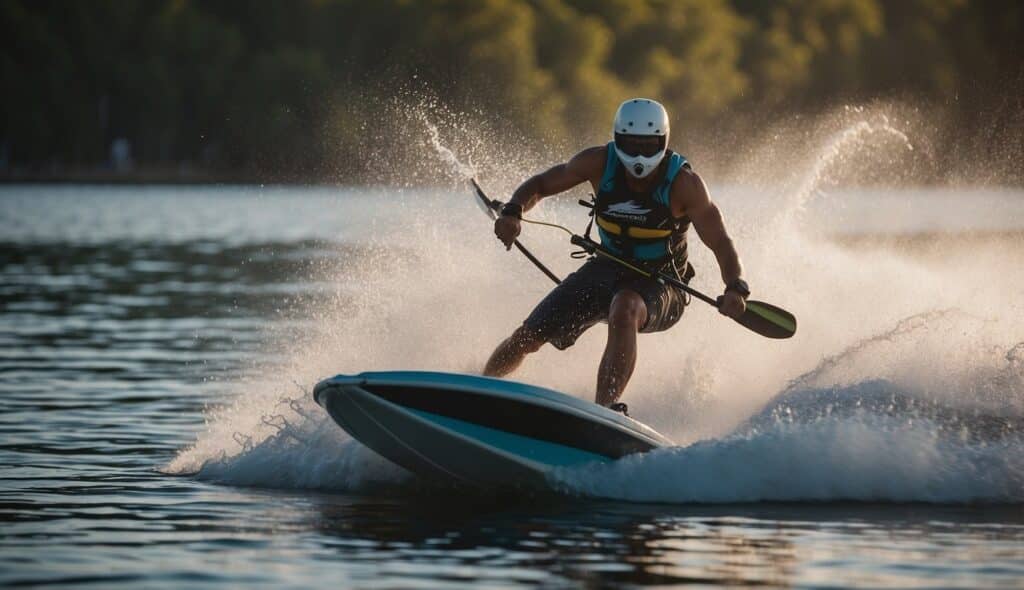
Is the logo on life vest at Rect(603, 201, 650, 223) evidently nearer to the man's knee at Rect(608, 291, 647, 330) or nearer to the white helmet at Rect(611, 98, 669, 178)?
the white helmet at Rect(611, 98, 669, 178)

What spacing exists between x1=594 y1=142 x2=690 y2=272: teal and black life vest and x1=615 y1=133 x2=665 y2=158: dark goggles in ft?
0.46

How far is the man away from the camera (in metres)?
11.3

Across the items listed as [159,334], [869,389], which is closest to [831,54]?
[159,334]

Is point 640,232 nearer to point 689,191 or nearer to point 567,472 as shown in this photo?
point 689,191

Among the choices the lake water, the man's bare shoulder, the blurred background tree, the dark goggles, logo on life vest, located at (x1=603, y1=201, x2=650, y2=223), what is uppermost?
the blurred background tree

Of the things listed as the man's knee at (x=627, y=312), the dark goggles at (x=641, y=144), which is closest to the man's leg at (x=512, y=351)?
the man's knee at (x=627, y=312)

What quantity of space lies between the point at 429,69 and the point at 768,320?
232ft

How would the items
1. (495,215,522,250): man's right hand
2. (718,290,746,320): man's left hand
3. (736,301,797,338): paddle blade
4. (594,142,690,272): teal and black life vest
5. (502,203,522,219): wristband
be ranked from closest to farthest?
(718,290,746,320): man's left hand
(495,215,522,250): man's right hand
(502,203,522,219): wristband
(594,142,690,272): teal and black life vest
(736,301,797,338): paddle blade

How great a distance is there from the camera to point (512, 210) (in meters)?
11.5

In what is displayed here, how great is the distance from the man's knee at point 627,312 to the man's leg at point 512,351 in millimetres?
558

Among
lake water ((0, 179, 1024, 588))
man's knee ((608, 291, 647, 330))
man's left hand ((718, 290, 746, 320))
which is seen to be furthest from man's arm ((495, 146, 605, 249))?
lake water ((0, 179, 1024, 588))

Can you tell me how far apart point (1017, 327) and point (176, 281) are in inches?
874

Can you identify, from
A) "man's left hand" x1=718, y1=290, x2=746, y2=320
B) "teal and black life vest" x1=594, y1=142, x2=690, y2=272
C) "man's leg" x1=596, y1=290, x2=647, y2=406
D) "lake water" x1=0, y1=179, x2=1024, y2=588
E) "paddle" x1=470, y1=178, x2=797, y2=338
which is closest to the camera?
"lake water" x1=0, y1=179, x2=1024, y2=588

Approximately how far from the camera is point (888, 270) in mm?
18031
